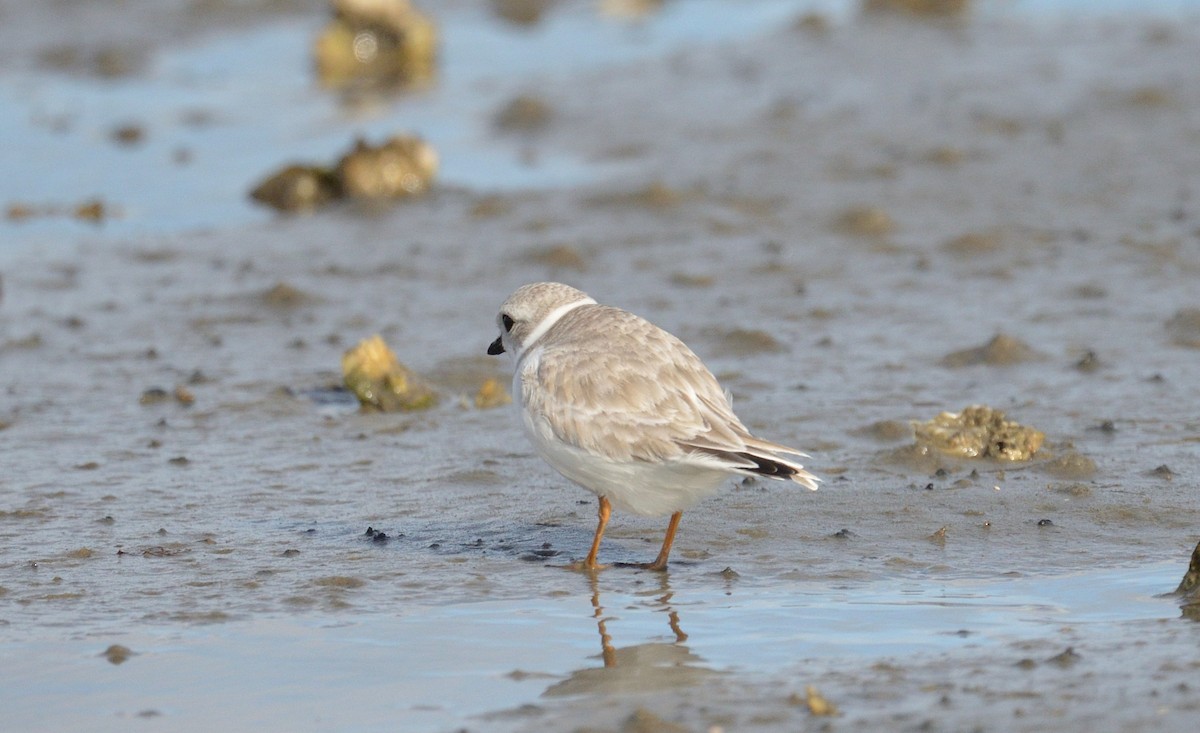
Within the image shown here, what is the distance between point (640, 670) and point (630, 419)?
1192 millimetres

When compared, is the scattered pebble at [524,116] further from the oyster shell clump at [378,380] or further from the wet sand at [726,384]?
the oyster shell clump at [378,380]

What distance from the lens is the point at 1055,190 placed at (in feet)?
41.4

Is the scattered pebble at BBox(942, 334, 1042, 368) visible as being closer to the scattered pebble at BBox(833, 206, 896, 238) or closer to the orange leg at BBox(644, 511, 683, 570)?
the scattered pebble at BBox(833, 206, 896, 238)

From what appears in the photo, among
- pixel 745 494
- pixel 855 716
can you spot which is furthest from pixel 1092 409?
pixel 855 716

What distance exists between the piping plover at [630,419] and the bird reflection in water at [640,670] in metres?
0.64

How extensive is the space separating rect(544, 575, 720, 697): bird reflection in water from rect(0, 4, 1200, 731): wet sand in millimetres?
21

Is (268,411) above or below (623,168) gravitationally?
below

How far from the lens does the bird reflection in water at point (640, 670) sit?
5414mm

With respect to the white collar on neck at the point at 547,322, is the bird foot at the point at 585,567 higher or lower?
lower

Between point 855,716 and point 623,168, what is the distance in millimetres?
9593

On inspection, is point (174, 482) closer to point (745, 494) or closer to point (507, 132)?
point (745, 494)

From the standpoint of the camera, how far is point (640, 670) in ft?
18.3

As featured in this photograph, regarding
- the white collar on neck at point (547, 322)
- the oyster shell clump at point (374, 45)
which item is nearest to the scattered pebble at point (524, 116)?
the oyster shell clump at point (374, 45)

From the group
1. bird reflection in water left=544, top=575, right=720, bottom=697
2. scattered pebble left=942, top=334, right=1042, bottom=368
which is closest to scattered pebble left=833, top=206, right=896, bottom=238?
scattered pebble left=942, top=334, right=1042, bottom=368
